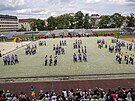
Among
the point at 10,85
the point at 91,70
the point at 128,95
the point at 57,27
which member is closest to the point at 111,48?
the point at 91,70

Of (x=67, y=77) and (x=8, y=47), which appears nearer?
(x=67, y=77)

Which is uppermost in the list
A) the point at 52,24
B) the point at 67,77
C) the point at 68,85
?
the point at 52,24

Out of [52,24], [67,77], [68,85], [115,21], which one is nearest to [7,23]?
[52,24]

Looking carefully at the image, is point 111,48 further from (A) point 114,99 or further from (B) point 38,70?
(A) point 114,99

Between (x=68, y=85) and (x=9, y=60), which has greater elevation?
(x=9, y=60)

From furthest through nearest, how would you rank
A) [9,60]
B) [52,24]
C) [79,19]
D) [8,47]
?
[52,24], [79,19], [8,47], [9,60]

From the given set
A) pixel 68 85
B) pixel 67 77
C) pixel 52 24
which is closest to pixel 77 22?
pixel 52 24

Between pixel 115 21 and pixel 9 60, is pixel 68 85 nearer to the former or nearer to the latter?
pixel 9 60

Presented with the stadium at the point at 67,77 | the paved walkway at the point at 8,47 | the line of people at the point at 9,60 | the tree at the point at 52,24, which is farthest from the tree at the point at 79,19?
the stadium at the point at 67,77

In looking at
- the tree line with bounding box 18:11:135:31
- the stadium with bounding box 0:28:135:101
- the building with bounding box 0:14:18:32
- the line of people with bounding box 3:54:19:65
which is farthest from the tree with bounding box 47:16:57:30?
the stadium with bounding box 0:28:135:101

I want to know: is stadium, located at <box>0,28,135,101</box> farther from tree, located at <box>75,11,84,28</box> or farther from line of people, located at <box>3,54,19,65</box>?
tree, located at <box>75,11,84,28</box>

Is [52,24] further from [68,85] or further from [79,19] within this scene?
[68,85]

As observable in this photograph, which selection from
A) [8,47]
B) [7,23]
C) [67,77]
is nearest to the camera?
[67,77]

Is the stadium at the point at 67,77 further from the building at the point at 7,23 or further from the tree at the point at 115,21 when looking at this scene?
the building at the point at 7,23
